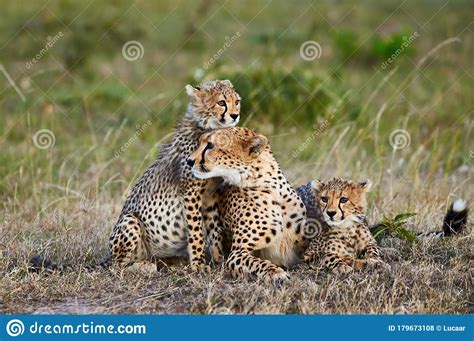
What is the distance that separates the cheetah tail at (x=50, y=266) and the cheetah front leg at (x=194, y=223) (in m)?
0.49

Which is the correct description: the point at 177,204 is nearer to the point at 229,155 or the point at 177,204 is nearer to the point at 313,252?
the point at 229,155

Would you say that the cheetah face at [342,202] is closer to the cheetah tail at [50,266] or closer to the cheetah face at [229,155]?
the cheetah face at [229,155]

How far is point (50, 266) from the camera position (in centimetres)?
539

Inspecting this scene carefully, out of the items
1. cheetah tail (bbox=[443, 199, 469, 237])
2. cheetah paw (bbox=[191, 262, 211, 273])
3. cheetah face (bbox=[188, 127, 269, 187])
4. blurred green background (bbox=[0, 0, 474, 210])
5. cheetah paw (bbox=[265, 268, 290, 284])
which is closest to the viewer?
cheetah paw (bbox=[265, 268, 290, 284])

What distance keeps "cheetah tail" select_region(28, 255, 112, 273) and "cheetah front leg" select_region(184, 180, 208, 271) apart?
0.49 meters

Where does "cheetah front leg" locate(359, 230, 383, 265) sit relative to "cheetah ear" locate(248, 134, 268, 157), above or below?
below

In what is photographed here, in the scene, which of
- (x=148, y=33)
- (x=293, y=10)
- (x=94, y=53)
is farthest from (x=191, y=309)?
(x=293, y=10)

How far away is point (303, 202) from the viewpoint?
5.59 metres

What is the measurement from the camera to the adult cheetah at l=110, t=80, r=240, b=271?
5348mm

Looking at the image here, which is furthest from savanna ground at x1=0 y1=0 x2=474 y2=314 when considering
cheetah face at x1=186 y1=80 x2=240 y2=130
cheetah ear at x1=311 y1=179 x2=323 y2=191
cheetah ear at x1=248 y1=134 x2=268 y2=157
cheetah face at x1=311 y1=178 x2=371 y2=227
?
cheetah face at x1=186 y1=80 x2=240 y2=130

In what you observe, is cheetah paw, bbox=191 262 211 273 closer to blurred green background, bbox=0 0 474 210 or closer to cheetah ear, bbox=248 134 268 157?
cheetah ear, bbox=248 134 268 157

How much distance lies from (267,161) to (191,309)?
1.02 m

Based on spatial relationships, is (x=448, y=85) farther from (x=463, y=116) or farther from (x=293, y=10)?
(x=293, y=10)

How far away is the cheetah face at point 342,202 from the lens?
5.18 m
